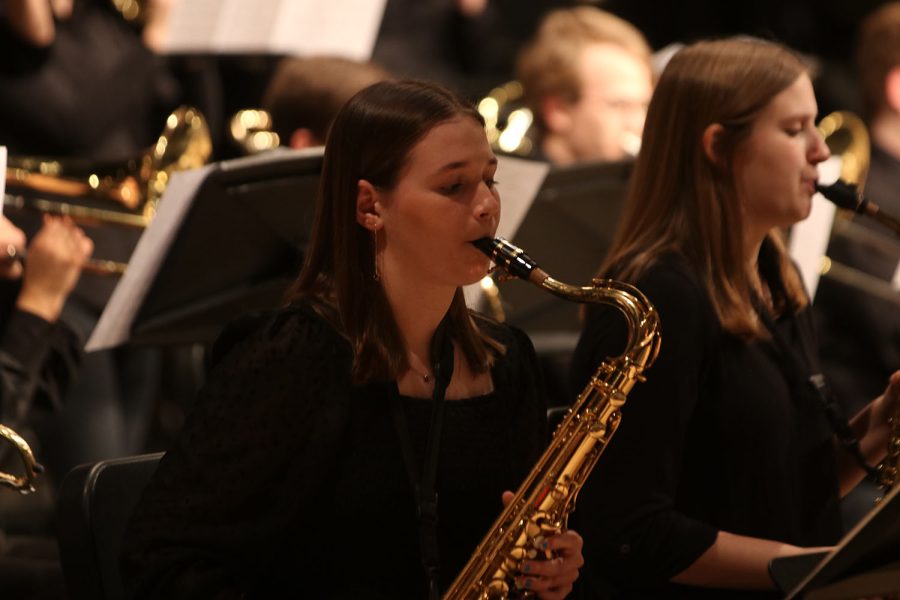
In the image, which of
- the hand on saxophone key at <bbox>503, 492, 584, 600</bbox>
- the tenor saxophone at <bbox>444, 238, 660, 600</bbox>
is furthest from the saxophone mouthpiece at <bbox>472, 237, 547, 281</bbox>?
the hand on saxophone key at <bbox>503, 492, 584, 600</bbox>

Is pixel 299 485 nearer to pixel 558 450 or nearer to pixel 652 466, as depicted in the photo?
pixel 558 450

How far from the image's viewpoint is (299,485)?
163cm

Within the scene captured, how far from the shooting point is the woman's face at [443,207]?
1.71m

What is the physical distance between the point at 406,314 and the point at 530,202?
2.78 feet

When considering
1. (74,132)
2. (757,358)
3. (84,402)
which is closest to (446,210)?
(757,358)

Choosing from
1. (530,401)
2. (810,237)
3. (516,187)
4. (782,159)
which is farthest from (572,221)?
(530,401)

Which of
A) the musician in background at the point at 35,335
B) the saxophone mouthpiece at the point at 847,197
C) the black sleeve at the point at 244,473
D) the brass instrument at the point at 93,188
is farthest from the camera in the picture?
the brass instrument at the point at 93,188

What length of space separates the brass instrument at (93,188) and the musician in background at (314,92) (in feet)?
1.13

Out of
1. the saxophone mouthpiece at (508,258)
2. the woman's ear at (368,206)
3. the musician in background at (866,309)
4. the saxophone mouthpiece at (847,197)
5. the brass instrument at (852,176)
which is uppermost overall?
the woman's ear at (368,206)

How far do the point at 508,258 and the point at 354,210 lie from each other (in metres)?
0.21

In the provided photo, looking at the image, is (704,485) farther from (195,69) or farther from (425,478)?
(195,69)

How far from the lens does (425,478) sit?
168cm

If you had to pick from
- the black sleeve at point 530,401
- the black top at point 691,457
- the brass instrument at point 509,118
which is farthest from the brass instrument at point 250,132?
the black sleeve at point 530,401

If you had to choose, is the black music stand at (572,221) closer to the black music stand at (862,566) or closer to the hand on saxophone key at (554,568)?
the hand on saxophone key at (554,568)
